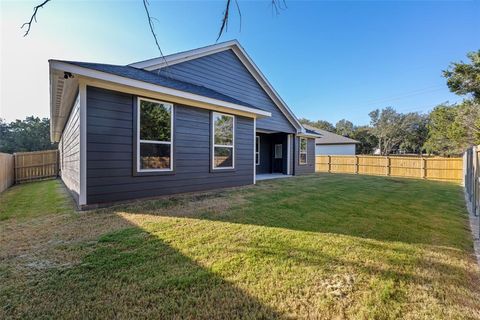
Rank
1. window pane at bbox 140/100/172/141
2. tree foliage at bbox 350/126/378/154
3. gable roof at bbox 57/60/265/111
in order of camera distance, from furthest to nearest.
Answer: tree foliage at bbox 350/126/378/154, window pane at bbox 140/100/172/141, gable roof at bbox 57/60/265/111

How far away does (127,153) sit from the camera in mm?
5500

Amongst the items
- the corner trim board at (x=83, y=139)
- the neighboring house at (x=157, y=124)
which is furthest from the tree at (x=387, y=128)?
the corner trim board at (x=83, y=139)

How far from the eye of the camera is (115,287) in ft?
7.37

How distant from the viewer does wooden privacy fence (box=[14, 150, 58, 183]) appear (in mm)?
12773

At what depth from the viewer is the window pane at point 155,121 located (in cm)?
585

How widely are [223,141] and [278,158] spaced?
7.30 m

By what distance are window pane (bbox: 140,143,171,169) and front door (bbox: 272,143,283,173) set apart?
366 inches

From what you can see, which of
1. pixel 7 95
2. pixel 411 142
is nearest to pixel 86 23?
pixel 7 95

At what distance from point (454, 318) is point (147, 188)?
5781 mm

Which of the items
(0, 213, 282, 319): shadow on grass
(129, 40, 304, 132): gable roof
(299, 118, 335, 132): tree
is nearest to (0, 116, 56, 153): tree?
(129, 40, 304, 132): gable roof

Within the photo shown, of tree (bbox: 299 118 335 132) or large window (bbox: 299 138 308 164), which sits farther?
A: tree (bbox: 299 118 335 132)

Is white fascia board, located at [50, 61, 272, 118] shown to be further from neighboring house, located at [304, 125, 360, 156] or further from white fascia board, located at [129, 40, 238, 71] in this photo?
neighboring house, located at [304, 125, 360, 156]

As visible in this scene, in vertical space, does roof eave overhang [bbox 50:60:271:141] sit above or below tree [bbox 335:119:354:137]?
below

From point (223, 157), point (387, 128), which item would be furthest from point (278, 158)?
point (387, 128)
